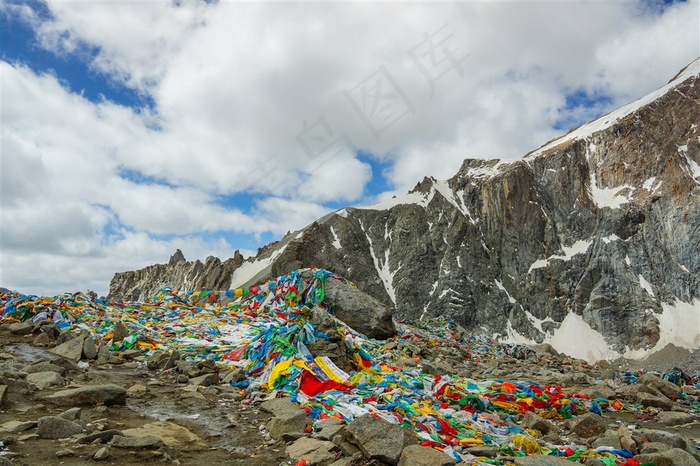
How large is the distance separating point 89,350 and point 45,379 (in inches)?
152

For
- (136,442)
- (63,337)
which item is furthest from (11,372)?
(63,337)

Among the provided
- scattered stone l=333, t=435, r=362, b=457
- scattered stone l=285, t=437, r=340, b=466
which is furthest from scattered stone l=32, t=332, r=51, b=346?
scattered stone l=333, t=435, r=362, b=457

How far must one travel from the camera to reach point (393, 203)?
112812 mm

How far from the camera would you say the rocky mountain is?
286 ft

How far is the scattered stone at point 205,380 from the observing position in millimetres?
10422

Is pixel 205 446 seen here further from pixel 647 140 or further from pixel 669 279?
pixel 647 140

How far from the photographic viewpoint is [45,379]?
8.29 m

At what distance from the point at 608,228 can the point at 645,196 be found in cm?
995

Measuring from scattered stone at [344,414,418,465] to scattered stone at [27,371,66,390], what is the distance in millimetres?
5971

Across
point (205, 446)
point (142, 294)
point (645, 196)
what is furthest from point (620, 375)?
point (142, 294)

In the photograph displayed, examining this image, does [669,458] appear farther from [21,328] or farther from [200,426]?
[21,328]

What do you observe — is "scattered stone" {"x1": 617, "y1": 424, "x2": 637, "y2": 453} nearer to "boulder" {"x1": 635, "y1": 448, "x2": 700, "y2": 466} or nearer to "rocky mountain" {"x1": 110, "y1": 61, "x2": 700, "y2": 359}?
"boulder" {"x1": 635, "y1": 448, "x2": 700, "y2": 466}

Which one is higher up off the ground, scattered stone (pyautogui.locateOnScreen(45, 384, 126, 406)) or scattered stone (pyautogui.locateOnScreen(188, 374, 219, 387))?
scattered stone (pyautogui.locateOnScreen(188, 374, 219, 387))

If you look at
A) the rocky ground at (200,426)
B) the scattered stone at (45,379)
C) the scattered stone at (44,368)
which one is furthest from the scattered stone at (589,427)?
the scattered stone at (44,368)
